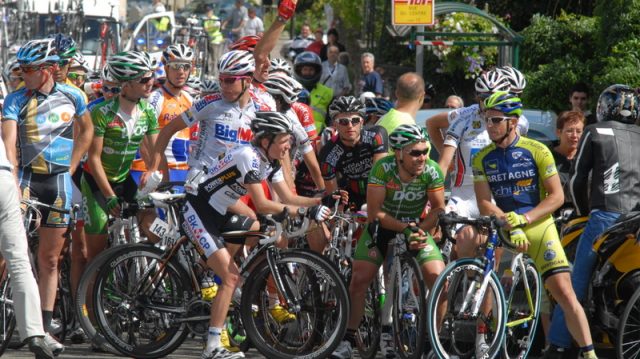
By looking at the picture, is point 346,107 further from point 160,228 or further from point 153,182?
point 160,228

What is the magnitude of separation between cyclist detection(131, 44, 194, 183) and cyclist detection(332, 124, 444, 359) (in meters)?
2.89

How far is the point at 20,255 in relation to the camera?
8.41m

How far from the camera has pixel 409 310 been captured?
9148mm

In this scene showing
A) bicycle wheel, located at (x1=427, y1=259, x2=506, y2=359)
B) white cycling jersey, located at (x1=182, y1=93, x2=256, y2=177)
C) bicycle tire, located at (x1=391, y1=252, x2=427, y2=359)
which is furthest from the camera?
white cycling jersey, located at (x1=182, y1=93, x2=256, y2=177)

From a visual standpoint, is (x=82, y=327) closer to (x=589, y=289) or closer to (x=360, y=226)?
(x=360, y=226)

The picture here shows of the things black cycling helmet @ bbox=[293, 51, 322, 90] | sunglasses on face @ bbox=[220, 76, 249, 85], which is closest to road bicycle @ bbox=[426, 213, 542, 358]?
sunglasses on face @ bbox=[220, 76, 249, 85]

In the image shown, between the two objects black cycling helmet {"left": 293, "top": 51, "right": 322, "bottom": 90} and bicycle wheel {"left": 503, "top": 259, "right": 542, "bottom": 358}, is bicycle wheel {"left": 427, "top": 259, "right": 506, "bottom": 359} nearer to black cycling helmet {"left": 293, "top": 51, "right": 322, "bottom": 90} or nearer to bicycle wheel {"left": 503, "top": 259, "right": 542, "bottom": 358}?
bicycle wheel {"left": 503, "top": 259, "right": 542, "bottom": 358}

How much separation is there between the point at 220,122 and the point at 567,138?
2864mm

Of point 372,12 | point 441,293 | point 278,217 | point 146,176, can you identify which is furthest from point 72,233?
point 372,12

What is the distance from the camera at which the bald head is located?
1077 cm

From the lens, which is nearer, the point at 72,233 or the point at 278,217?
the point at 278,217

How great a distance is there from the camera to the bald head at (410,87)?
10773 mm

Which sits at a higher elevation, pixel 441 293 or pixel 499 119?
pixel 499 119

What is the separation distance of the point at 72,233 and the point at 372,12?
14.7 meters
